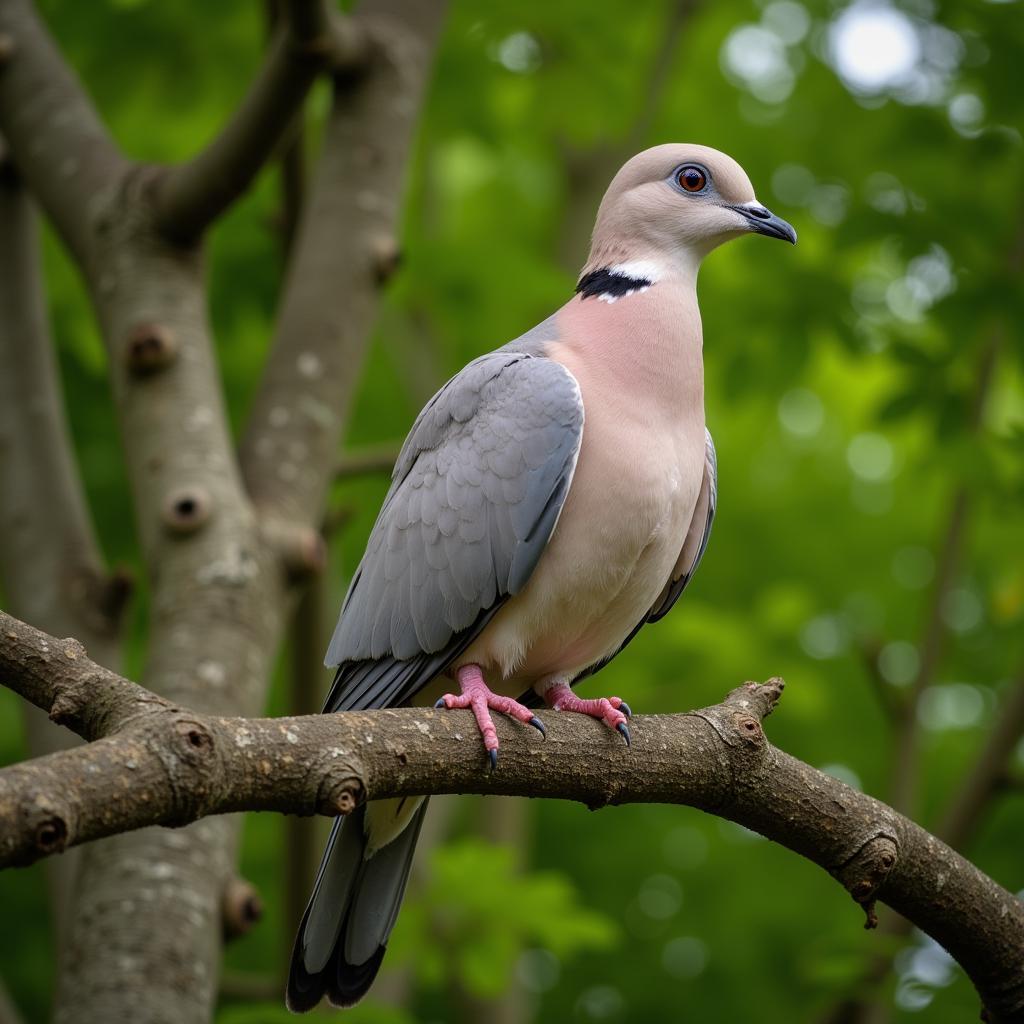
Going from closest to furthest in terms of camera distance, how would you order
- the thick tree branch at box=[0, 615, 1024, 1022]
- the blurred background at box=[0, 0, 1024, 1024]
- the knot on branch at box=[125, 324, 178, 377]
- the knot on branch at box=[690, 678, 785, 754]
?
1. the thick tree branch at box=[0, 615, 1024, 1022]
2. the knot on branch at box=[690, 678, 785, 754]
3. the knot on branch at box=[125, 324, 178, 377]
4. the blurred background at box=[0, 0, 1024, 1024]

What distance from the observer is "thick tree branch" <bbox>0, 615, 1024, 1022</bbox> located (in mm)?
2443

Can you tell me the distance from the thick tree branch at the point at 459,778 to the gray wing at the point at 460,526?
635 millimetres

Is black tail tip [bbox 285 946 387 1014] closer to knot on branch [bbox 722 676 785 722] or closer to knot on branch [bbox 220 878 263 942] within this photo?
knot on branch [bbox 220 878 263 942]

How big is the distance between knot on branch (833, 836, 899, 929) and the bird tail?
1.29 metres

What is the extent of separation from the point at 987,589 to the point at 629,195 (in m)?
5.74

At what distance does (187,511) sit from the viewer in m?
4.76

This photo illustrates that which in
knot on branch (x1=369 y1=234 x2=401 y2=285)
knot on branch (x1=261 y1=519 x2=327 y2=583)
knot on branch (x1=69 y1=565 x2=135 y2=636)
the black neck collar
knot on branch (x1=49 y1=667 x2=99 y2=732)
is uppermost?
the black neck collar

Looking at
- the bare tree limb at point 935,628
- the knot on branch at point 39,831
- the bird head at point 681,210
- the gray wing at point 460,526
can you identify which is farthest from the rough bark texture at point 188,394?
the bare tree limb at point 935,628

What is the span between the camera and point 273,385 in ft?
17.8

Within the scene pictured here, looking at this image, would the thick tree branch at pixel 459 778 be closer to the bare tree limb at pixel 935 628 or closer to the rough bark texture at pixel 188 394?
the rough bark texture at pixel 188 394

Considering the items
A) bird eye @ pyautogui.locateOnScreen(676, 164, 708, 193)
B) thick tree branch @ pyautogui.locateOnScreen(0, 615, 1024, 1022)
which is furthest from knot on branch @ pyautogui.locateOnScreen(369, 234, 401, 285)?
thick tree branch @ pyautogui.locateOnScreen(0, 615, 1024, 1022)

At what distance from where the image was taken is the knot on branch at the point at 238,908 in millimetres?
4492

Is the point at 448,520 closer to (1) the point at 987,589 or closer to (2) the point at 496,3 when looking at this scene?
(2) the point at 496,3

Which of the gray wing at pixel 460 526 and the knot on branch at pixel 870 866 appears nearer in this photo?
the knot on branch at pixel 870 866
